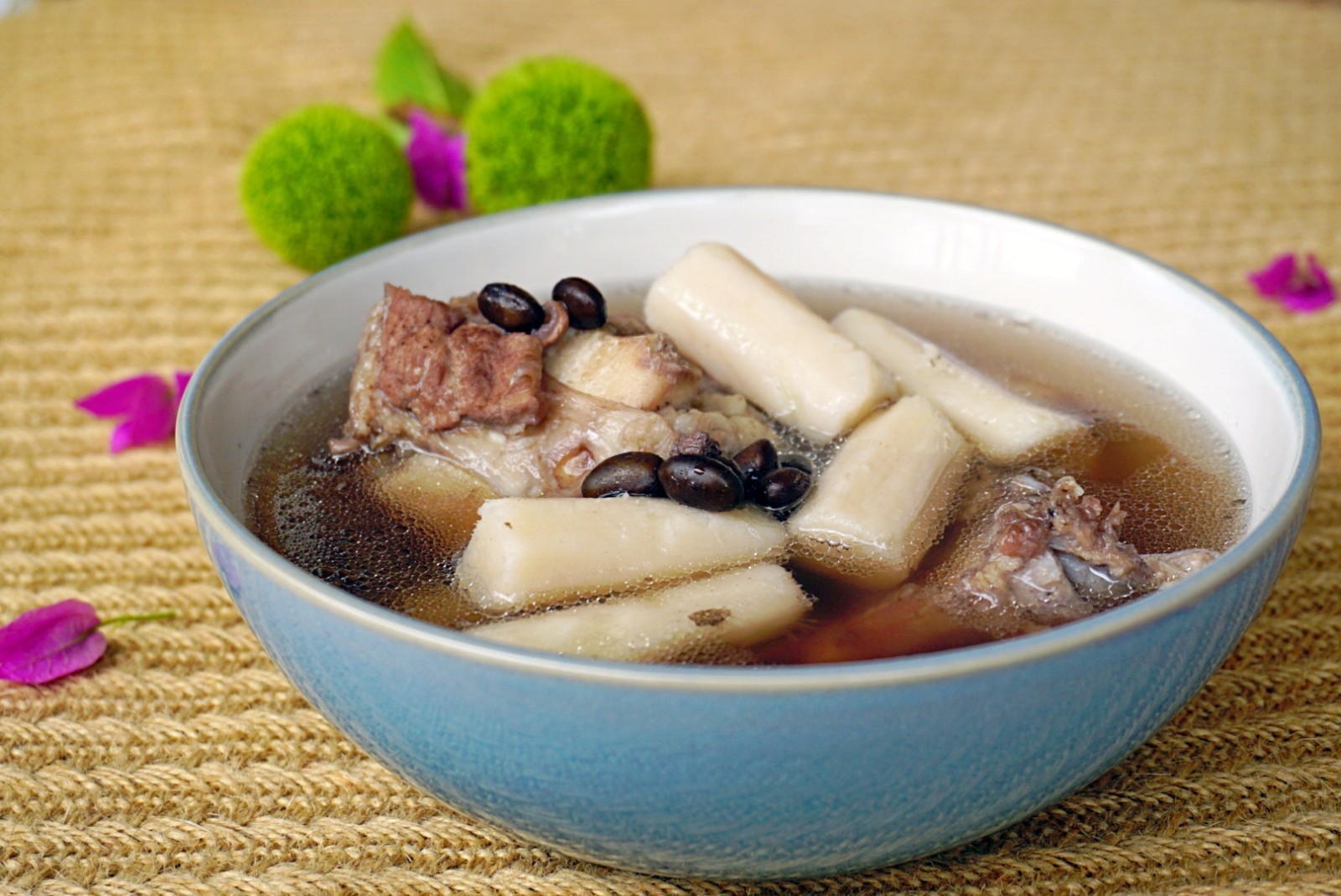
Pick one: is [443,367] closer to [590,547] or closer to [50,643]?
[590,547]

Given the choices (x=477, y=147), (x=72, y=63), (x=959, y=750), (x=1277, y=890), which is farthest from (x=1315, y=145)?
(x=72, y=63)

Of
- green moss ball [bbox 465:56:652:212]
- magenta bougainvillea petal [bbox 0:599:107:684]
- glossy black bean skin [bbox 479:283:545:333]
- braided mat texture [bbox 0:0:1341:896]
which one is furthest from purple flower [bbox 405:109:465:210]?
magenta bougainvillea petal [bbox 0:599:107:684]

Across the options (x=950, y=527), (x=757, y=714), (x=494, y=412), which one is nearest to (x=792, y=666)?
(x=757, y=714)

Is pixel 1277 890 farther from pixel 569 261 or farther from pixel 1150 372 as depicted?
pixel 569 261

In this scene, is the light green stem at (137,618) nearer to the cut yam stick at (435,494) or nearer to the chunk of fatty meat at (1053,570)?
the cut yam stick at (435,494)

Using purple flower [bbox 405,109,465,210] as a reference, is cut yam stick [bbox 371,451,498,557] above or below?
above

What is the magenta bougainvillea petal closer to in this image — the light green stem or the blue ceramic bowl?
the light green stem
